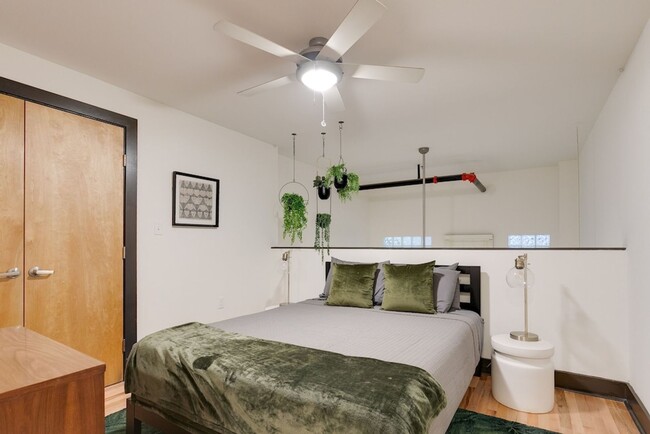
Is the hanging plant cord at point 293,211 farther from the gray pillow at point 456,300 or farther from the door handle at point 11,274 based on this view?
the door handle at point 11,274

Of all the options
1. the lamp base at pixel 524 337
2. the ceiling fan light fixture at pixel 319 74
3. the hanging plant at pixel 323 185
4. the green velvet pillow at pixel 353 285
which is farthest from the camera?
the hanging plant at pixel 323 185

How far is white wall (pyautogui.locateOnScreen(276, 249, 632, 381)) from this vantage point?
9.10ft

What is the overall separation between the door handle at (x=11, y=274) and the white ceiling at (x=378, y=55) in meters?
1.53

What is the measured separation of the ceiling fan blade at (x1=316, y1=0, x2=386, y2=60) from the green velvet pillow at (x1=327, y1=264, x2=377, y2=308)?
2019 millimetres

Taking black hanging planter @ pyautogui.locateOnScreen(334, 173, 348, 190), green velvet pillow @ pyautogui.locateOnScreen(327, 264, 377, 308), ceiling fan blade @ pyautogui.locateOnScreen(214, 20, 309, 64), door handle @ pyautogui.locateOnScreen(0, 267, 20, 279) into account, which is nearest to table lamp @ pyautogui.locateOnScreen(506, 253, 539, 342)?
green velvet pillow @ pyautogui.locateOnScreen(327, 264, 377, 308)

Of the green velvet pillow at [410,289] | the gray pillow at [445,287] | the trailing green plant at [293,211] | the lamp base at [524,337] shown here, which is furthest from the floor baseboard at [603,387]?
the trailing green plant at [293,211]

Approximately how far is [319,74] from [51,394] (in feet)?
→ 6.67

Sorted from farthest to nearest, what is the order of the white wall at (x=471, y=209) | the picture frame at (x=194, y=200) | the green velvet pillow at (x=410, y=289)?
the white wall at (x=471, y=209), the picture frame at (x=194, y=200), the green velvet pillow at (x=410, y=289)

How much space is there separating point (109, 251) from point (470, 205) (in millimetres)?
5956

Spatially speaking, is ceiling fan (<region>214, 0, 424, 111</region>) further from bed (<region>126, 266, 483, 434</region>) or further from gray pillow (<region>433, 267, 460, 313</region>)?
gray pillow (<region>433, 267, 460, 313</region>)

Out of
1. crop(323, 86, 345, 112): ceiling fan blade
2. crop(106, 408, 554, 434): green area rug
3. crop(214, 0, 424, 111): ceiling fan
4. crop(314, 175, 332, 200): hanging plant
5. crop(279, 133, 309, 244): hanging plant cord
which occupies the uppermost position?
crop(214, 0, 424, 111): ceiling fan

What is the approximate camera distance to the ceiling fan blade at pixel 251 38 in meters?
1.79

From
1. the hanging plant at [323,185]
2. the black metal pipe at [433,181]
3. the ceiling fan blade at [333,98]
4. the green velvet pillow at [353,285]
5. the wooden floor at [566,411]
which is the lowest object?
the wooden floor at [566,411]

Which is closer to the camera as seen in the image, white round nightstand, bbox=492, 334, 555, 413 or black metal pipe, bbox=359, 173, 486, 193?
white round nightstand, bbox=492, 334, 555, 413
